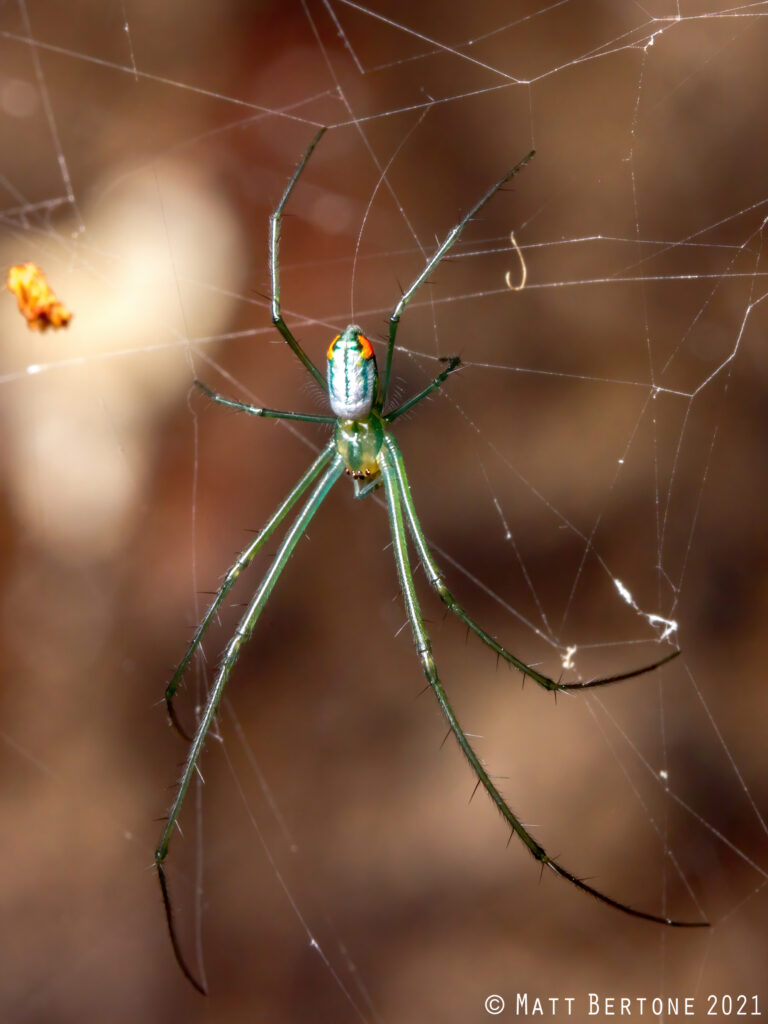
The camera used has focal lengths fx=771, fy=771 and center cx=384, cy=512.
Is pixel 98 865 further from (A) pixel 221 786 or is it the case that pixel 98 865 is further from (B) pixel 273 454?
(B) pixel 273 454

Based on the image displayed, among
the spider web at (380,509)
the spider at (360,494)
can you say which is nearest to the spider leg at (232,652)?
the spider at (360,494)

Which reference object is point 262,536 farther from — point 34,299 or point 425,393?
point 34,299

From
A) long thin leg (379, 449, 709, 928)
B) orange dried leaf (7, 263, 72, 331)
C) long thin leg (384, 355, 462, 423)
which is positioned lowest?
long thin leg (379, 449, 709, 928)

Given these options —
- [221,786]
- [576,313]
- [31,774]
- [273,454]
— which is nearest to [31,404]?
[273,454]

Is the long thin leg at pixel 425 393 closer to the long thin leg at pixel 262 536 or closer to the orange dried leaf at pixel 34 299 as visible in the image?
the long thin leg at pixel 262 536

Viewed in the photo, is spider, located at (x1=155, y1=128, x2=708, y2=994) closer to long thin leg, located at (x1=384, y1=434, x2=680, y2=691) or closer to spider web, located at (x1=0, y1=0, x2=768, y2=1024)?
long thin leg, located at (x1=384, y1=434, x2=680, y2=691)

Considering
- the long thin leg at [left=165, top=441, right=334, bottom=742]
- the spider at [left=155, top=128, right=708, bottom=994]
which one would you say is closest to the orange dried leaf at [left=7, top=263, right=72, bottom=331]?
the spider at [left=155, top=128, right=708, bottom=994]
